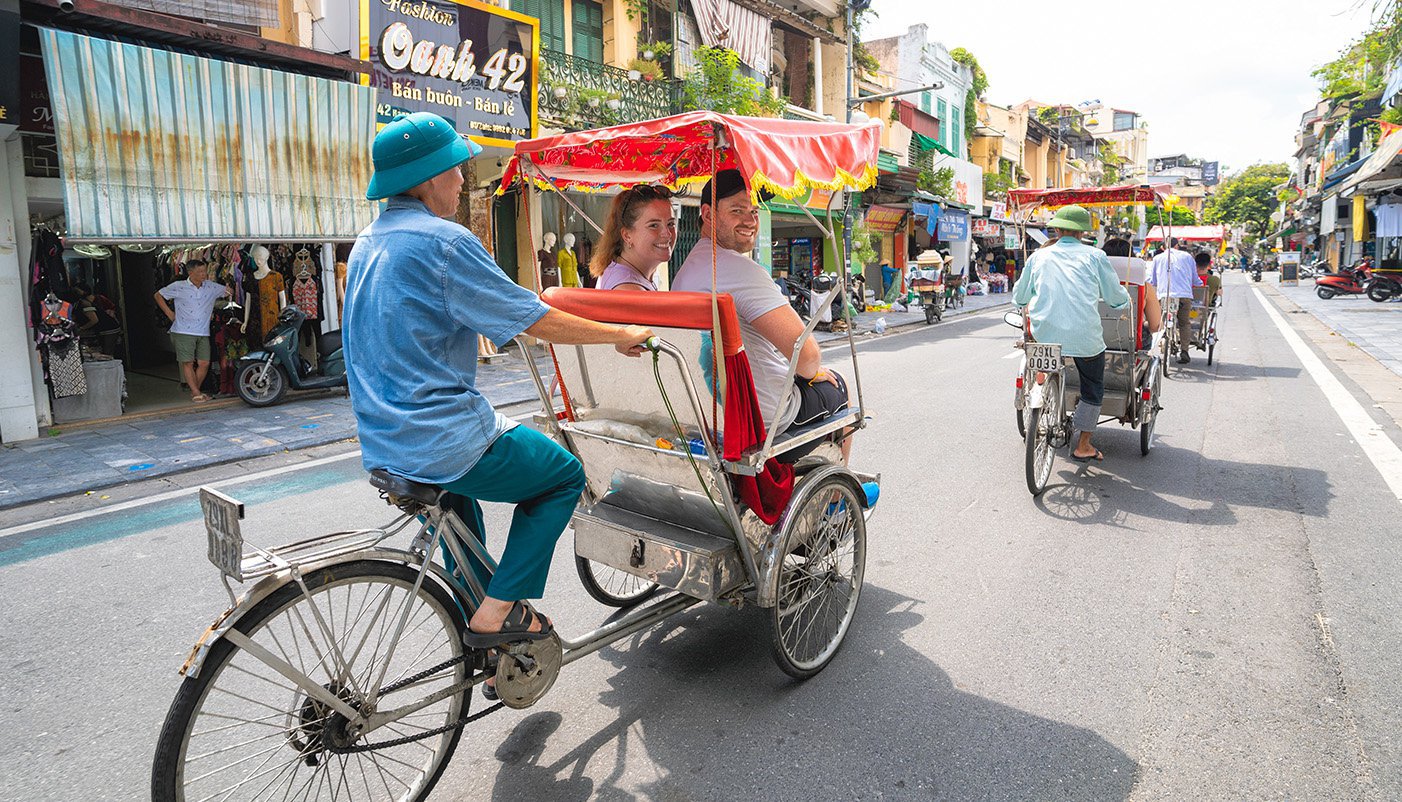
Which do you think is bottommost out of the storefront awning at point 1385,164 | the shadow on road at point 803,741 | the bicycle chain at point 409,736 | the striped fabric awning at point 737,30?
the shadow on road at point 803,741

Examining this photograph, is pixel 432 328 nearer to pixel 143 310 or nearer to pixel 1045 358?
pixel 1045 358

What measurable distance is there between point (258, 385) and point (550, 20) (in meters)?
8.92

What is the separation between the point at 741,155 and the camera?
283 centimetres

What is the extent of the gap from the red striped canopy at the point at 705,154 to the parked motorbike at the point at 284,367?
659cm

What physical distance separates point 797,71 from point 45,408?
62.9 ft

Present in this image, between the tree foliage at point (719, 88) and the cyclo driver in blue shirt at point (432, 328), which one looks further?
the tree foliage at point (719, 88)

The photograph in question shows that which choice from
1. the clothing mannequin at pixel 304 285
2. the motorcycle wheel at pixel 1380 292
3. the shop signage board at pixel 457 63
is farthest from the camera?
the motorcycle wheel at pixel 1380 292

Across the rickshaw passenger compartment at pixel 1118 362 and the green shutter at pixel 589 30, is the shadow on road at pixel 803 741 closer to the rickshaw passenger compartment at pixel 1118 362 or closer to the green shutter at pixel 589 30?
the rickshaw passenger compartment at pixel 1118 362

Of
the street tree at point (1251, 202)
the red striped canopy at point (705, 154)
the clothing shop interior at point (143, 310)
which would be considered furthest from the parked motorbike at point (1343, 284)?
the street tree at point (1251, 202)

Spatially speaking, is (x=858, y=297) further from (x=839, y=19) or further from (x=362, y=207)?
(x=362, y=207)

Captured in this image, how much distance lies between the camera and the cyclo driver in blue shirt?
2.30 metres

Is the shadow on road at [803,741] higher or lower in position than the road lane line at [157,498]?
lower

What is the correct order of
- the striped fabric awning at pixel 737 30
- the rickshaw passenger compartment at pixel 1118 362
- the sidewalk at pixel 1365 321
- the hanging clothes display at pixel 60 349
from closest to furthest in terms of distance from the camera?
1. the rickshaw passenger compartment at pixel 1118 362
2. the hanging clothes display at pixel 60 349
3. the sidewalk at pixel 1365 321
4. the striped fabric awning at pixel 737 30

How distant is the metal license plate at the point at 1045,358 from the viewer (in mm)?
5637
